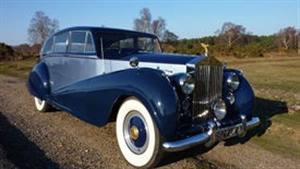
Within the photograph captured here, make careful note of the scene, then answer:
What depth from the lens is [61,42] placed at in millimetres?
8461

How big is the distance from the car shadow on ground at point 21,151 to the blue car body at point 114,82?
0.94m

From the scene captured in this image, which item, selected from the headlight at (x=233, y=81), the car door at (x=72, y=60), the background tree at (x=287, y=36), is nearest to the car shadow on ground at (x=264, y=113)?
the headlight at (x=233, y=81)

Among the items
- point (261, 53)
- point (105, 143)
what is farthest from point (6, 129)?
point (261, 53)

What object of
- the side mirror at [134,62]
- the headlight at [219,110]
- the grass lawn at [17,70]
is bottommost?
the grass lawn at [17,70]

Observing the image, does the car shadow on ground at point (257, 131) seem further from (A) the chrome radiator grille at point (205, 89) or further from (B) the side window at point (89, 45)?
(B) the side window at point (89, 45)

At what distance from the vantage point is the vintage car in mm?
5207

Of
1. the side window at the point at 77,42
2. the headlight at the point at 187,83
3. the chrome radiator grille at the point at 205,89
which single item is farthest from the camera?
the side window at the point at 77,42

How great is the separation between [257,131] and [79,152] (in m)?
3.45

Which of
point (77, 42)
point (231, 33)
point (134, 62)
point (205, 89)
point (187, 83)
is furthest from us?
point (231, 33)

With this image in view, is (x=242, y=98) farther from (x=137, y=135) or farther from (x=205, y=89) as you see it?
(x=137, y=135)

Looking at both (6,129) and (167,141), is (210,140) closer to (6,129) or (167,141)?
(167,141)

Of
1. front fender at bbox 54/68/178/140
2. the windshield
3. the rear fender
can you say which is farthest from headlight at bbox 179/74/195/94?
the rear fender

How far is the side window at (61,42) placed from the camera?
8258 mm

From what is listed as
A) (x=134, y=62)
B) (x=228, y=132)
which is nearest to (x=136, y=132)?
(x=134, y=62)
